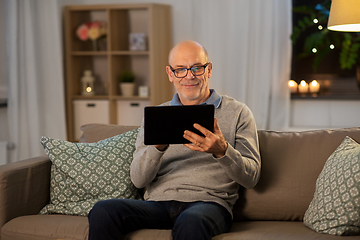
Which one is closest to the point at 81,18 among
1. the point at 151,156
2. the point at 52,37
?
the point at 52,37

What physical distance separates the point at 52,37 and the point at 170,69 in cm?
229

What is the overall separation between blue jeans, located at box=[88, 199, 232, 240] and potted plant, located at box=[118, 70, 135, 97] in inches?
89.8

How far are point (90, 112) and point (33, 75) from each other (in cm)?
59

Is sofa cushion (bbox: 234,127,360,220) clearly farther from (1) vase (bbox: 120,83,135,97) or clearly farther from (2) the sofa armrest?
(1) vase (bbox: 120,83,135,97)

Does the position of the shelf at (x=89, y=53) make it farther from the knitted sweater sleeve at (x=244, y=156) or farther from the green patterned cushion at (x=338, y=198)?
the green patterned cushion at (x=338, y=198)

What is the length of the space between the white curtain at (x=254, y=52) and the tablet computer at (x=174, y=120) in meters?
2.17

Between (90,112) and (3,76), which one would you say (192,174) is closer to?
(90,112)

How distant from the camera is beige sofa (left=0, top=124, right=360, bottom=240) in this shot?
179 cm

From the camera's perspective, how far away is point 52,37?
391cm

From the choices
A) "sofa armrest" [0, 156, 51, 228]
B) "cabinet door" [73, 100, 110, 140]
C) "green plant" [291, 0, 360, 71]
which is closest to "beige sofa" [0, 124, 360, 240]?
"sofa armrest" [0, 156, 51, 228]

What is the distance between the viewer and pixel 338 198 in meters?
1.58

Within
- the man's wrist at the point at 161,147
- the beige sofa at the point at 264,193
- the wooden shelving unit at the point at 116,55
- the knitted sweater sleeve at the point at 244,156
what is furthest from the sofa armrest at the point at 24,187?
the wooden shelving unit at the point at 116,55

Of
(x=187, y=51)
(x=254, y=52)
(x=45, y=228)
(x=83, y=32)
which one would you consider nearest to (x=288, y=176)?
(x=187, y=51)

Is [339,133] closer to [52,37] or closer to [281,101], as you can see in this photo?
[281,101]
